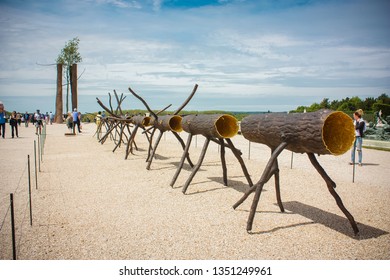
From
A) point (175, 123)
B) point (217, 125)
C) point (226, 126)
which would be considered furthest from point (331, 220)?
point (175, 123)

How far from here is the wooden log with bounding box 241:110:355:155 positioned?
3963 millimetres

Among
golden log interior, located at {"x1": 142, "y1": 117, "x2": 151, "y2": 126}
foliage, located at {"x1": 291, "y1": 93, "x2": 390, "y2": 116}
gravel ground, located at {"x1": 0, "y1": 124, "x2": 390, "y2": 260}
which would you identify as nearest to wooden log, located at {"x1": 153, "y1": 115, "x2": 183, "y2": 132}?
gravel ground, located at {"x1": 0, "y1": 124, "x2": 390, "y2": 260}

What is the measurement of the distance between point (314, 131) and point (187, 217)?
2449 millimetres

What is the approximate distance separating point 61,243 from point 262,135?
126 inches

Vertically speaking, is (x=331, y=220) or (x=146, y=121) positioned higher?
(x=146, y=121)

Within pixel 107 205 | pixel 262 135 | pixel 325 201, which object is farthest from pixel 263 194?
pixel 107 205

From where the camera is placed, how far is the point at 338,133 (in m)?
4.21

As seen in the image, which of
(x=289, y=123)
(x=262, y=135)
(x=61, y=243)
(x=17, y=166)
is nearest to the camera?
(x=61, y=243)

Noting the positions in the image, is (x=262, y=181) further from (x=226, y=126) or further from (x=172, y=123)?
(x=172, y=123)

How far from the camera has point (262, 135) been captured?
16.2 feet

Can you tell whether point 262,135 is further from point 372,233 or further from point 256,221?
point 372,233

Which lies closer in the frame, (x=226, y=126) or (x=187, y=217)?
(x=187, y=217)

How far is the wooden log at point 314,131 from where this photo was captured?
A: 3.96 meters
